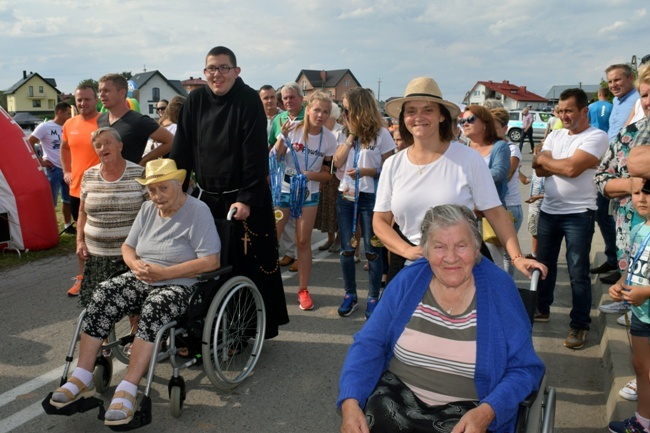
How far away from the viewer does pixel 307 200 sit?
4832 mm

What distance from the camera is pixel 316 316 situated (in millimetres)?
4789

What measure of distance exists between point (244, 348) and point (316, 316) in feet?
3.27

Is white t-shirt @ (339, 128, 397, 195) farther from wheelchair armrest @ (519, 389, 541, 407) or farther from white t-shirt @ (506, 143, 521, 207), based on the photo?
wheelchair armrest @ (519, 389, 541, 407)

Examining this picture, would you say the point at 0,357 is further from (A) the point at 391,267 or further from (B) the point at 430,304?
(B) the point at 430,304

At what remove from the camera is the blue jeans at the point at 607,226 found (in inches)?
213

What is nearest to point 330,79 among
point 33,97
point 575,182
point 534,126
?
point 33,97

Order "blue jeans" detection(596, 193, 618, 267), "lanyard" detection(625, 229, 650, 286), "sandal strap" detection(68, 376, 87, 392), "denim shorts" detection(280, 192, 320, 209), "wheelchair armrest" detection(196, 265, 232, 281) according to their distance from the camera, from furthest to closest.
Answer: "blue jeans" detection(596, 193, 618, 267)
"denim shorts" detection(280, 192, 320, 209)
"wheelchair armrest" detection(196, 265, 232, 281)
"sandal strap" detection(68, 376, 87, 392)
"lanyard" detection(625, 229, 650, 286)

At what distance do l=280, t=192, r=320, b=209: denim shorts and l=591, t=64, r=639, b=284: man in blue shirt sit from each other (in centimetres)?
280

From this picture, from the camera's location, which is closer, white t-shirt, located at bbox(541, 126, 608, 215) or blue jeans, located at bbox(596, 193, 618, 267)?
white t-shirt, located at bbox(541, 126, 608, 215)

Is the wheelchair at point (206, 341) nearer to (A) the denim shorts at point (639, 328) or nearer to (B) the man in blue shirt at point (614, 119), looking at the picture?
(A) the denim shorts at point (639, 328)

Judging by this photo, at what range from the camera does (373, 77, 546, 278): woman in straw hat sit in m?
2.70

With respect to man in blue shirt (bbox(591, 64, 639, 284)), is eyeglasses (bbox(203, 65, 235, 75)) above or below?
above

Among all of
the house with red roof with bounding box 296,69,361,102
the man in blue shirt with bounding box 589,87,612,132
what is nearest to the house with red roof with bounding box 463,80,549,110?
the house with red roof with bounding box 296,69,361,102

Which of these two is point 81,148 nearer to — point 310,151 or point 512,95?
point 310,151
